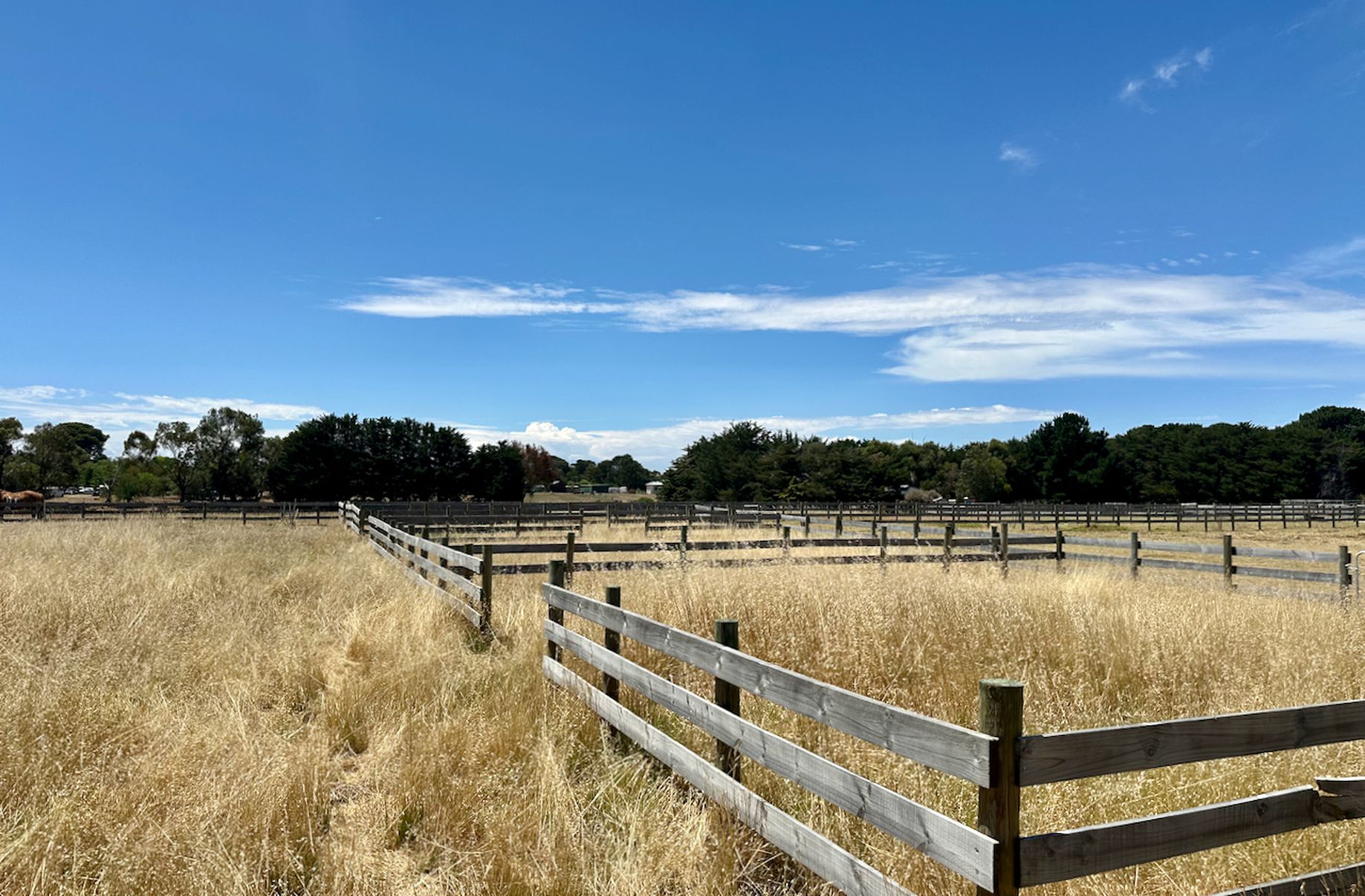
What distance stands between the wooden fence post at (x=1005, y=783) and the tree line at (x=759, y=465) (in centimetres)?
8519

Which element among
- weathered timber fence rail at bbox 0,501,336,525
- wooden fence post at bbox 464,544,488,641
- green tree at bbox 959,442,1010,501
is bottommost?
weathered timber fence rail at bbox 0,501,336,525

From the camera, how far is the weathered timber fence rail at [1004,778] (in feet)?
9.81

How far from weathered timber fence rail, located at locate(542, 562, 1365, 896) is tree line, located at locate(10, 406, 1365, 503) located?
83.9 meters

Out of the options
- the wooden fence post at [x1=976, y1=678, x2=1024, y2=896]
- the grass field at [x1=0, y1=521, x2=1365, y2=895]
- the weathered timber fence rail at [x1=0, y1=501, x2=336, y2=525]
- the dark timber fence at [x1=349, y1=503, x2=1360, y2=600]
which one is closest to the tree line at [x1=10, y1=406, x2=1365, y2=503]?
the weathered timber fence rail at [x1=0, y1=501, x2=336, y2=525]

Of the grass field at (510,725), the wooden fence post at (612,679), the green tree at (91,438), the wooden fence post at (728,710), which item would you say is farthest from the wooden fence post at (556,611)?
the green tree at (91,438)

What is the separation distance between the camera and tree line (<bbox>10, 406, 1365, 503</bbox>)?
288ft

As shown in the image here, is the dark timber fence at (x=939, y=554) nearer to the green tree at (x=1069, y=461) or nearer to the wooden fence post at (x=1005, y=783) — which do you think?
the wooden fence post at (x=1005, y=783)

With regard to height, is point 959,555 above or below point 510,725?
above

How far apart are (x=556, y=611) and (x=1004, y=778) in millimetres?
5679

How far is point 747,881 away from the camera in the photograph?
14.1ft

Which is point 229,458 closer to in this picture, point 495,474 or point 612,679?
point 495,474

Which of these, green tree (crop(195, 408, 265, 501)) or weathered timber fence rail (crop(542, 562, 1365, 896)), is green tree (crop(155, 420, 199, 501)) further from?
weathered timber fence rail (crop(542, 562, 1365, 896))

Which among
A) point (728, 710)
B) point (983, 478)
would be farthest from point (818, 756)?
point (983, 478)

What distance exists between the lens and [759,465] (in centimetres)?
9794
